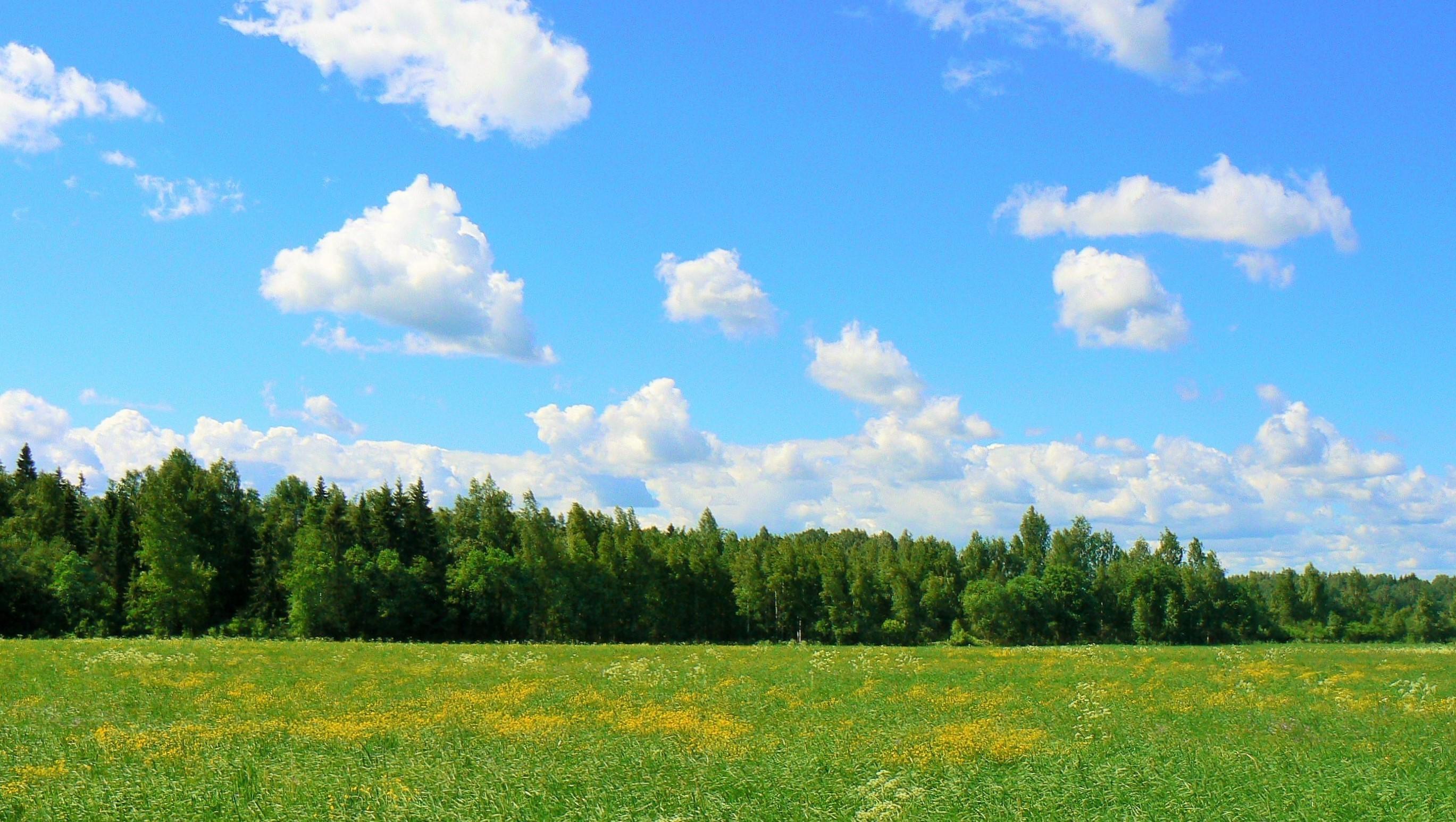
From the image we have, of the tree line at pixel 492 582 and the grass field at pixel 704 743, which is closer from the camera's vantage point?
the grass field at pixel 704 743

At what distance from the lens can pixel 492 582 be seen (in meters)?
91.4

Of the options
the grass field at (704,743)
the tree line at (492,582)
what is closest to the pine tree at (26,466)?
the tree line at (492,582)

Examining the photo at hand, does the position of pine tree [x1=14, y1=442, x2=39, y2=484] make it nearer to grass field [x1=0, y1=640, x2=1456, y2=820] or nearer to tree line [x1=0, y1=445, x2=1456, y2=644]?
tree line [x1=0, y1=445, x2=1456, y2=644]

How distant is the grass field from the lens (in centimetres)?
1592

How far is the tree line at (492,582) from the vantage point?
78562 mm

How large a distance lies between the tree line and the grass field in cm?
4346

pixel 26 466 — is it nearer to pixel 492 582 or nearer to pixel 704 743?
pixel 492 582

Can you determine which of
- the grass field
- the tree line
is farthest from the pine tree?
the grass field

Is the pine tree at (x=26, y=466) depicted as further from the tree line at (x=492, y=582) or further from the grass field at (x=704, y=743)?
the grass field at (x=704, y=743)

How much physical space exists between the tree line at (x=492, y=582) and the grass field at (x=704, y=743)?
43.5 m

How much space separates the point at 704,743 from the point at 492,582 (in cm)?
7430

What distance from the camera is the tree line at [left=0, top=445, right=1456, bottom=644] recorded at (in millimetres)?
78562

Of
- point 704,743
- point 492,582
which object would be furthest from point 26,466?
point 704,743

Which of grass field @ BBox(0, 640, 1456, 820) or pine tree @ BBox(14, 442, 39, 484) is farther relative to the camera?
pine tree @ BBox(14, 442, 39, 484)
